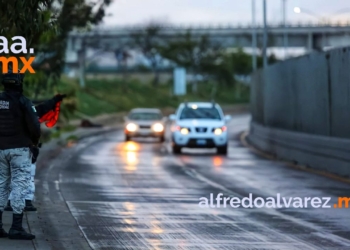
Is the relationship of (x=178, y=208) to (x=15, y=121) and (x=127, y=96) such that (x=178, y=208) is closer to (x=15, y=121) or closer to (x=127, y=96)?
(x=15, y=121)

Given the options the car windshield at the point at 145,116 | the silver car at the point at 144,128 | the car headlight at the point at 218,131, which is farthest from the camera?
the car windshield at the point at 145,116

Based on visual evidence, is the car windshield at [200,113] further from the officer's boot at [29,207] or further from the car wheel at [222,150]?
the officer's boot at [29,207]

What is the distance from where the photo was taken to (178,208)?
51.2 feet

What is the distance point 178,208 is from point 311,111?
11.9 m

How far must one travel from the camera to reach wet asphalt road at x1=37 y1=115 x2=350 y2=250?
39.0ft

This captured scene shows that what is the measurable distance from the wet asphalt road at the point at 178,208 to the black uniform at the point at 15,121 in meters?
1.34

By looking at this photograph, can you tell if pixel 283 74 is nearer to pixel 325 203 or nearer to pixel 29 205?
pixel 325 203

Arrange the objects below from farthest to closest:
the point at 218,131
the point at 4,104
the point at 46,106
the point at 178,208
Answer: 1. the point at 218,131
2. the point at 178,208
3. the point at 46,106
4. the point at 4,104

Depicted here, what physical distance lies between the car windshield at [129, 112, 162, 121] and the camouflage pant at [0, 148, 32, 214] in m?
31.1

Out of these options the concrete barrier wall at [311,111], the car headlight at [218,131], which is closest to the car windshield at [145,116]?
Result: the concrete barrier wall at [311,111]

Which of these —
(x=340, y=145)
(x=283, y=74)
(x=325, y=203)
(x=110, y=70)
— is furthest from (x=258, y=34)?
(x=325, y=203)

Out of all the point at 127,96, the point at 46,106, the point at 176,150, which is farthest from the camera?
the point at 127,96

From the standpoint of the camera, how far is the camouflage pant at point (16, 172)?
11094mm

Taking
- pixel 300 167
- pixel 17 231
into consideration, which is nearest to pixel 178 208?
pixel 17 231
